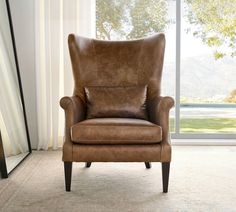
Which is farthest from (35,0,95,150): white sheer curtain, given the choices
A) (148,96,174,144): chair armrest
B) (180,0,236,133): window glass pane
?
(148,96,174,144): chair armrest

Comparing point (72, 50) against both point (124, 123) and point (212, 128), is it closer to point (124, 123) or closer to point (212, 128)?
point (124, 123)

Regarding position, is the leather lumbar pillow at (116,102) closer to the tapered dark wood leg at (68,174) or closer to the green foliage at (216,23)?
the tapered dark wood leg at (68,174)

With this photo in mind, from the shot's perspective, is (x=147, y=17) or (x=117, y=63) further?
(x=147, y=17)

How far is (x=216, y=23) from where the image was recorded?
4496 mm

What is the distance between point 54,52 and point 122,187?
1.74 m

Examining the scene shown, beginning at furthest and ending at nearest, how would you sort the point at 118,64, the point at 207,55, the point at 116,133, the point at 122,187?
1. the point at 207,55
2. the point at 118,64
3. the point at 122,187
4. the point at 116,133

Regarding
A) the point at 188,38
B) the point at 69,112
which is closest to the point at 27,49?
the point at 69,112

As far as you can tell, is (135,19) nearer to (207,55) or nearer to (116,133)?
(207,55)

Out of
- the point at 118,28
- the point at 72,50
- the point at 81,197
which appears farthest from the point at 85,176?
the point at 118,28

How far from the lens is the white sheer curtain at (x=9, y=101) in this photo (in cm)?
305

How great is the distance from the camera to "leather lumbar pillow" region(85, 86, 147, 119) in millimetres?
2908

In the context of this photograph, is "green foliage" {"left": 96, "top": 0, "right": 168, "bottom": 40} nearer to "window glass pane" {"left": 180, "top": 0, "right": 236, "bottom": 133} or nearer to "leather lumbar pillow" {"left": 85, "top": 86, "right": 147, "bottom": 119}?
"window glass pane" {"left": 180, "top": 0, "right": 236, "bottom": 133}

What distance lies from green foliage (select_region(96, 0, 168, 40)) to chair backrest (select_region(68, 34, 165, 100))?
43.5 inches

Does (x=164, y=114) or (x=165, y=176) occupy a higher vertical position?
(x=164, y=114)
